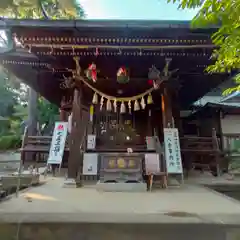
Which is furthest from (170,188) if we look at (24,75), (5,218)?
(24,75)

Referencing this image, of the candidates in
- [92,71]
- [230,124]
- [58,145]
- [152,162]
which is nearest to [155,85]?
[92,71]

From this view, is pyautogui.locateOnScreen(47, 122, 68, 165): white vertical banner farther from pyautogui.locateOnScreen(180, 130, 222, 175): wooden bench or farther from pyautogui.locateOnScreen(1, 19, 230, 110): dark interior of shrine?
pyautogui.locateOnScreen(180, 130, 222, 175): wooden bench

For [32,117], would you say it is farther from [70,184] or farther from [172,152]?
[172,152]

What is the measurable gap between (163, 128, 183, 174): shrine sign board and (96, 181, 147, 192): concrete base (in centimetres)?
95

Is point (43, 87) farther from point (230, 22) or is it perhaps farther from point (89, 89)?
point (230, 22)

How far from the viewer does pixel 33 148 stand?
802cm

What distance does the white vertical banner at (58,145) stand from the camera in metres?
6.77

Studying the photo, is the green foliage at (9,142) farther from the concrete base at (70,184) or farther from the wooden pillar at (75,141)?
the concrete base at (70,184)

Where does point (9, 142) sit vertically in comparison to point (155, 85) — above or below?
below

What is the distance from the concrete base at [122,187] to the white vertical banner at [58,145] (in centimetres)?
194

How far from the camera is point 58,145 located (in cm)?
695

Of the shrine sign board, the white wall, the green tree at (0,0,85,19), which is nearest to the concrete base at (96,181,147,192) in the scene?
the shrine sign board

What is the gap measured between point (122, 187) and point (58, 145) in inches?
101

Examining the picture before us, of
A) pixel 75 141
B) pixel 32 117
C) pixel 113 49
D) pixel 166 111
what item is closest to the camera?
pixel 113 49
